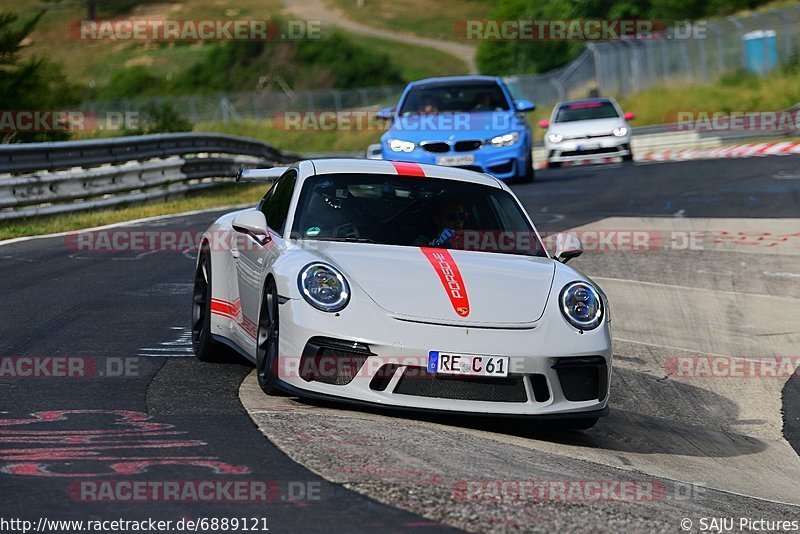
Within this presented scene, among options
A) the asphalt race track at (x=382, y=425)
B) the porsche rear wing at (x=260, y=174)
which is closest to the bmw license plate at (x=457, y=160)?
the asphalt race track at (x=382, y=425)

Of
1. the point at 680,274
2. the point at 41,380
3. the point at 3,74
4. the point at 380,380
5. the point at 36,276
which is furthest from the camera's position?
the point at 3,74

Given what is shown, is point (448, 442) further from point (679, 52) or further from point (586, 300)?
point (679, 52)

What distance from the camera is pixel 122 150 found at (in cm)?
2017

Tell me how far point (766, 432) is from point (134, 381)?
3.76m

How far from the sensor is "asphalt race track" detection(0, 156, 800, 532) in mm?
4867

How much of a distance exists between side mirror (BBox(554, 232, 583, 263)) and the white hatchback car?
21658 millimetres

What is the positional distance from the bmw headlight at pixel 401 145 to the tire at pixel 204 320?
35.7 feet

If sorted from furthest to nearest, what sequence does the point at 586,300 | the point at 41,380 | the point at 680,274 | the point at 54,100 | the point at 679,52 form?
the point at 679,52, the point at 54,100, the point at 680,274, the point at 41,380, the point at 586,300

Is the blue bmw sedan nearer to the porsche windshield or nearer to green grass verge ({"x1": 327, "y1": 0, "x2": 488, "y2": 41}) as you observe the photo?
the porsche windshield

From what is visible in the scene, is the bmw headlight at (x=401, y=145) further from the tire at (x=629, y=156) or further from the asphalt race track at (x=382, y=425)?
the tire at (x=629, y=156)

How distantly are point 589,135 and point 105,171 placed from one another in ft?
42.5

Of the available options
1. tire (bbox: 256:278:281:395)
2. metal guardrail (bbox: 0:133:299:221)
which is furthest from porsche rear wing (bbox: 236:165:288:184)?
metal guardrail (bbox: 0:133:299:221)

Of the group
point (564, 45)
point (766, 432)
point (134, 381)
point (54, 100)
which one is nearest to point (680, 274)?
point (766, 432)

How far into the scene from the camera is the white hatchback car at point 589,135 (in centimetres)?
2928
